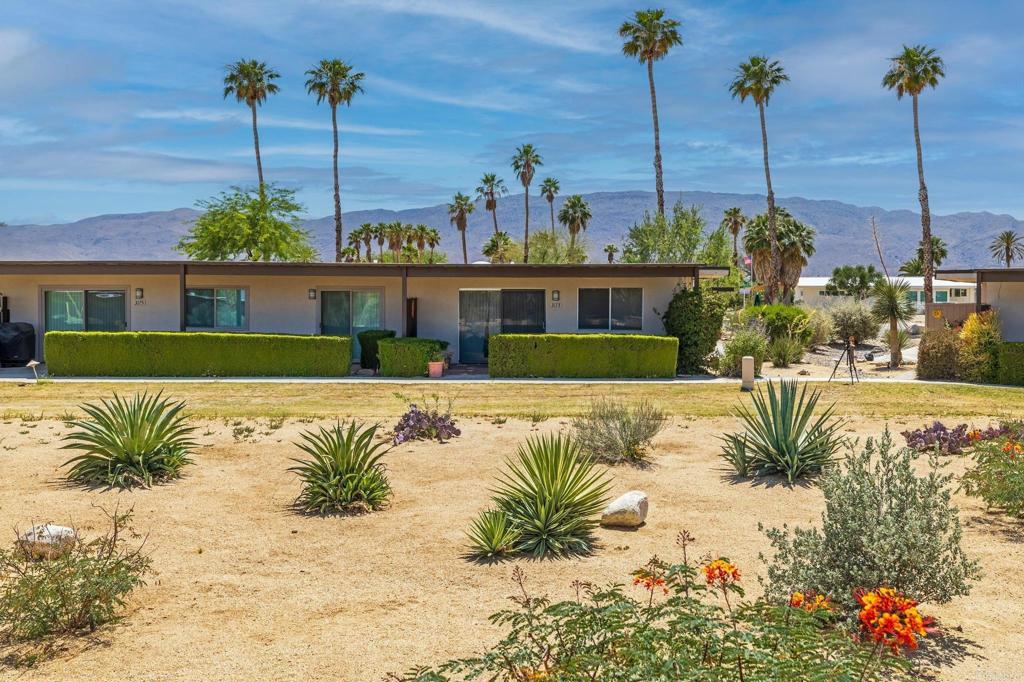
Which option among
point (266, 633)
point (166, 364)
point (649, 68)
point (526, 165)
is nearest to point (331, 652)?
point (266, 633)

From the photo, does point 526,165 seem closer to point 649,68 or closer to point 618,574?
point 649,68

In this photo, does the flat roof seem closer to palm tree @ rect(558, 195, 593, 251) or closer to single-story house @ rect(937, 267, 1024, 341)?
single-story house @ rect(937, 267, 1024, 341)

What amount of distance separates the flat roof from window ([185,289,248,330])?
66.2 inches

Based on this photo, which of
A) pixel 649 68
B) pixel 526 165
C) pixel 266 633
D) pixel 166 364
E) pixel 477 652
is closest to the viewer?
pixel 477 652

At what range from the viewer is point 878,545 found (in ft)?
19.2

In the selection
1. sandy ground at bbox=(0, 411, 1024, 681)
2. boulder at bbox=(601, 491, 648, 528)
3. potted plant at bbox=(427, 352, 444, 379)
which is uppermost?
potted plant at bbox=(427, 352, 444, 379)

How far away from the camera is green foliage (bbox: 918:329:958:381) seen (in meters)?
22.6

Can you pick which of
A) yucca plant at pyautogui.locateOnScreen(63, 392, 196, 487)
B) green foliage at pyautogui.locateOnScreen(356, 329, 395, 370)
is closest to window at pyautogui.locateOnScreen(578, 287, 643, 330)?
green foliage at pyautogui.locateOnScreen(356, 329, 395, 370)

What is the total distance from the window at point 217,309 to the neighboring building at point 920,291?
40319 mm

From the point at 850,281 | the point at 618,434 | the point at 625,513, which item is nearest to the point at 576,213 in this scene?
the point at 850,281

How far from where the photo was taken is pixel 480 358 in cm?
2555

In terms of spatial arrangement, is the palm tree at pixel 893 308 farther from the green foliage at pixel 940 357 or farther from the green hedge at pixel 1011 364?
the green hedge at pixel 1011 364

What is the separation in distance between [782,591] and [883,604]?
128 cm

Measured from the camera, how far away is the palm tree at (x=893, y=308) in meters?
26.5
